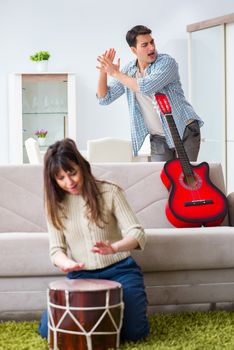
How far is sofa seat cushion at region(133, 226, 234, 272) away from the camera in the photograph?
11.5 feet

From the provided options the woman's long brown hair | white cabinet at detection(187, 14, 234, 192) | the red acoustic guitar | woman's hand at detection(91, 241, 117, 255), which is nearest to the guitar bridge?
the red acoustic guitar

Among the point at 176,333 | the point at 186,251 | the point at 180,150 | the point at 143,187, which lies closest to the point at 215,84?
the point at 180,150

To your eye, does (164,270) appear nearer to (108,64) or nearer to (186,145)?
(186,145)

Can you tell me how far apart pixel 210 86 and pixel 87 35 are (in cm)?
133

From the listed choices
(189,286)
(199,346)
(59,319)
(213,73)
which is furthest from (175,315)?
(213,73)

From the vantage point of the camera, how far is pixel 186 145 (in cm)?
476

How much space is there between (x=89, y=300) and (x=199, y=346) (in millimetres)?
462

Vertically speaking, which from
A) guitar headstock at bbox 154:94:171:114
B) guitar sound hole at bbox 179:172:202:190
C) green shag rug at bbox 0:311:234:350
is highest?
guitar headstock at bbox 154:94:171:114

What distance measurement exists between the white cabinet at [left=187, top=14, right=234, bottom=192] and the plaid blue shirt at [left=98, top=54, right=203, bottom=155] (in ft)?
9.29

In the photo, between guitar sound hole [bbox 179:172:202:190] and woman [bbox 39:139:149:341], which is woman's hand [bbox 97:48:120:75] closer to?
guitar sound hole [bbox 179:172:202:190]

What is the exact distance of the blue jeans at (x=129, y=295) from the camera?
10.00ft

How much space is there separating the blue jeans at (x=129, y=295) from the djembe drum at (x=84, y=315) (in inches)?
7.3

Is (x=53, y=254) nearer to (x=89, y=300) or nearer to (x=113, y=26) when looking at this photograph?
(x=89, y=300)

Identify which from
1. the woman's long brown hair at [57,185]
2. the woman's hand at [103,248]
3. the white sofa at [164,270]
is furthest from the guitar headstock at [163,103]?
the woman's hand at [103,248]
